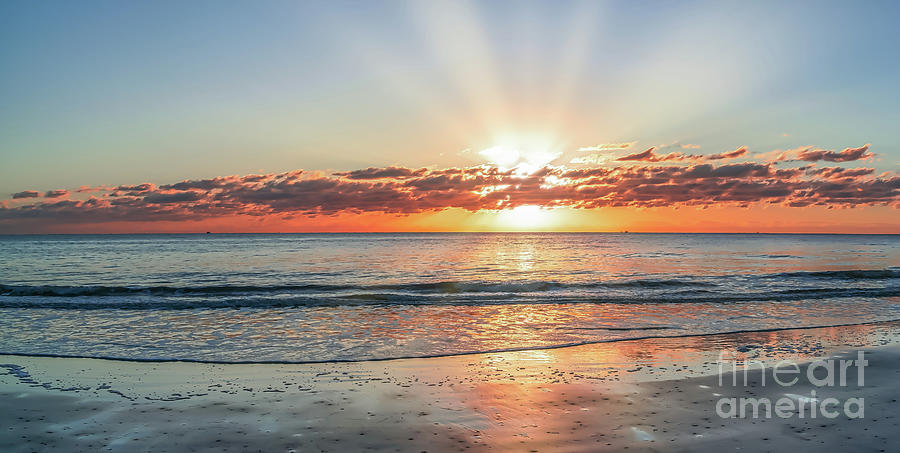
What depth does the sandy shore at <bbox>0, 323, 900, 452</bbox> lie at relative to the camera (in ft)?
24.1

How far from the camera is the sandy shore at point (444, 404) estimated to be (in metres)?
7.34

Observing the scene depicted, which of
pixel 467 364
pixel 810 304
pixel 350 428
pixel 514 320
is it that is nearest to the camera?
pixel 350 428

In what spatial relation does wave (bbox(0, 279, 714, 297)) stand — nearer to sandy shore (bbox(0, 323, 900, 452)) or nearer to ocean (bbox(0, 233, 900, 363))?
ocean (bbox(0, 233, 900, 363))

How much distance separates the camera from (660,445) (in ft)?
23.2

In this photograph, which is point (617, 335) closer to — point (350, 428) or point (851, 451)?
point (851, 451)

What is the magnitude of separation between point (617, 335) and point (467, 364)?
6.07 meters

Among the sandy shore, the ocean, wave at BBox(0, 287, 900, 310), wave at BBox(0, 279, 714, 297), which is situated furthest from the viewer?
wave at BBox(0, 279, 714, 297)

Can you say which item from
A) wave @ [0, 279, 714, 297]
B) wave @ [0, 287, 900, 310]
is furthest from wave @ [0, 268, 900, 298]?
wave @ [0, 287, 900, 310]

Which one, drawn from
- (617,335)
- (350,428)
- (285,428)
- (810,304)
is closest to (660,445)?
(350,428)

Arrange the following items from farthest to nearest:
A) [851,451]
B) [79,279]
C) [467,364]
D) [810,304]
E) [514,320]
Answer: [79,279] → [810,304] → [514,320] → [467,364] → [851,451]

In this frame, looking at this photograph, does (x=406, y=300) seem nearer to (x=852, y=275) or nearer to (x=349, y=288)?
(x=349, y=288)

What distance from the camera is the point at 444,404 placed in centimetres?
902

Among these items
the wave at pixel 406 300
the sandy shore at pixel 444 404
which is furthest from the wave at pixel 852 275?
the sandy shore at pixel 444 404

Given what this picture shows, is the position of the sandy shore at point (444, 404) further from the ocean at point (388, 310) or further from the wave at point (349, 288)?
the wave at point (349, 288)
